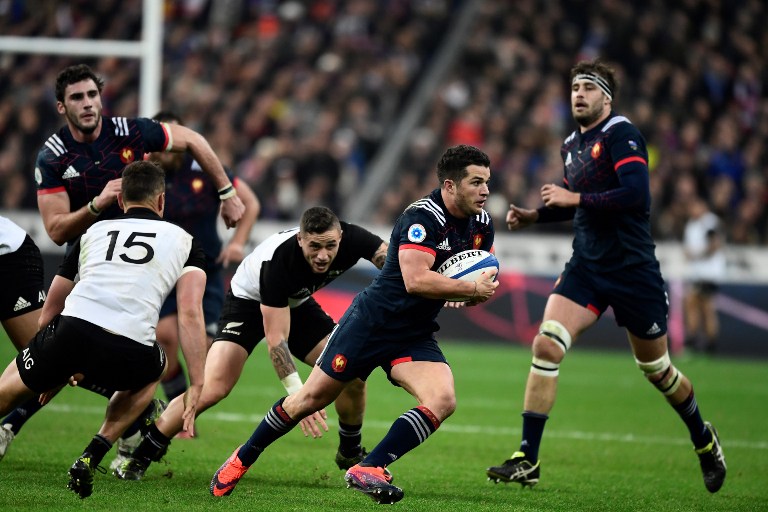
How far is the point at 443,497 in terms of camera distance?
6637 mm

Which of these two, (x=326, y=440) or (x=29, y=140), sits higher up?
(x=29, y=140)

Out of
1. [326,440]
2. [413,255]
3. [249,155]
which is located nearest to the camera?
[413,255]

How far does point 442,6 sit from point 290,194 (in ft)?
21.8

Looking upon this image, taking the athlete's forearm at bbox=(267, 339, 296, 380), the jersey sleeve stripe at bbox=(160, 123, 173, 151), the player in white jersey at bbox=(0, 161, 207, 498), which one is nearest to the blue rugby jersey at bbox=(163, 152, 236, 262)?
the jersey sleeve stripe at bbox=(160, 123, 173, 151)

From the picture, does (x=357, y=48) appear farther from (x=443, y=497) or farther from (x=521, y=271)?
(x=443, y=497)

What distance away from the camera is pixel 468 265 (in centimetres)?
643

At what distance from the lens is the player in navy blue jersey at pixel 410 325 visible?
629cm

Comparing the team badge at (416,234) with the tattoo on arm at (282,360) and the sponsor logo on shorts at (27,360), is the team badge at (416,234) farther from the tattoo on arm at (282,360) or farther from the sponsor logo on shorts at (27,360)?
the sponsor logo on shorts at (27,360)

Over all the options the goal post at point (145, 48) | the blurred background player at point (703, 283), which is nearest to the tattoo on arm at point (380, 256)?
the goal post at point (145, 48)

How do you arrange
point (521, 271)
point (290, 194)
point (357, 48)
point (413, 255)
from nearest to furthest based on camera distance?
point (413, 255)
point (521, 271)
point (290, 194)
point (357, 48)

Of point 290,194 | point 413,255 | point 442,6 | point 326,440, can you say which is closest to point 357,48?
point 442,6

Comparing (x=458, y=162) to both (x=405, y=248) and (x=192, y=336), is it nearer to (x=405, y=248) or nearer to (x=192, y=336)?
(x=405, y=248)

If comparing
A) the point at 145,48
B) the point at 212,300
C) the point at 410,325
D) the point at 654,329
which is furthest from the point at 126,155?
the point at 145,48

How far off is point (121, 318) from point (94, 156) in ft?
5.44
